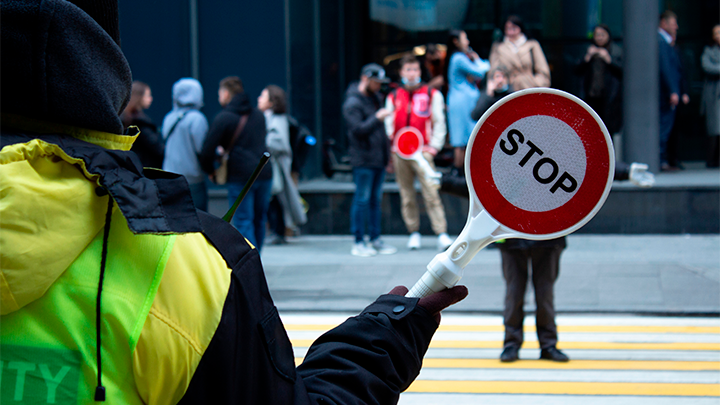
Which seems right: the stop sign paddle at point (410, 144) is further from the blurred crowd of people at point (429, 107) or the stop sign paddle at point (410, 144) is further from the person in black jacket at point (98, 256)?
the person in black jacket at point (98, 256)

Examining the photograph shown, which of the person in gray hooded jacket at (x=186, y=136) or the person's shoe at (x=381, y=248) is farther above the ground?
the person in gray hooded jacket at (x=186, y=136)

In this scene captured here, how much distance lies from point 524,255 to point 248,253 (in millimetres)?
4299

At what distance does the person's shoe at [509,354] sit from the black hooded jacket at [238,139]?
378 cm

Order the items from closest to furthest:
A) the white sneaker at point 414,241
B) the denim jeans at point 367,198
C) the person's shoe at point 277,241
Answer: the denim jeans at point 367,198
the white sneaker at point 414,241
the person's shoe at point 277,241

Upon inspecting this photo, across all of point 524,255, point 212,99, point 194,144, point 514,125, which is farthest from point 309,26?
point 514,125

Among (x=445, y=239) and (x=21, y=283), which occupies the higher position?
(x=21, y=283)

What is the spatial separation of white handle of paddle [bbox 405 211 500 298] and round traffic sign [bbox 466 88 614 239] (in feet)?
0.11

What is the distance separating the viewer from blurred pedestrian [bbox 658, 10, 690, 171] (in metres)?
12.0

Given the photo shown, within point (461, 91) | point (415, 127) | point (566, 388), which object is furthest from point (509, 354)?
point (461, 91)

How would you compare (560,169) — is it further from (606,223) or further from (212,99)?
(212,99)

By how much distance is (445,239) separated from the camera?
9383mm

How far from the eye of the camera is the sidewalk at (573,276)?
6.90 m

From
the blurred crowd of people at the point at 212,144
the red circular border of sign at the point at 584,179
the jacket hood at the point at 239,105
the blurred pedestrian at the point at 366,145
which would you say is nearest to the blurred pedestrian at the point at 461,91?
the blurred pedestrian at the point at 366,145

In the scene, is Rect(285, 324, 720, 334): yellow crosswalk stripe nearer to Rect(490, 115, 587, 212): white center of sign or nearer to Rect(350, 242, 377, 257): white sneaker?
Rect(350, 242, 377, 257): white sneaker
